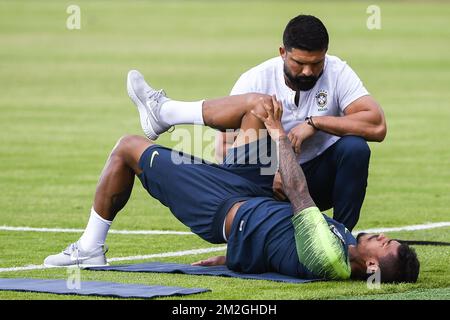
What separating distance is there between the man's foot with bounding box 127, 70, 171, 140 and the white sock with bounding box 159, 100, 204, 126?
0.06 m

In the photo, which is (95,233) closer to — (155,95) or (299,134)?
(155,95)

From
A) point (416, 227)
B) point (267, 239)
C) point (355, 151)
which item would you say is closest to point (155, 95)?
point (355, 151)

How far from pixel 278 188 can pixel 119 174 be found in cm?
122

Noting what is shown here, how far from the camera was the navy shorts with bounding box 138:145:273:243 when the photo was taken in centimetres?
1023

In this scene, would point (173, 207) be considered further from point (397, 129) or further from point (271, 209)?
point (397, 129)

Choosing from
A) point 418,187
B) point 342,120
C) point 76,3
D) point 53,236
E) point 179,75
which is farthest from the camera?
point 76,3

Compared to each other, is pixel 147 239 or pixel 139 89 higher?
pixel 139 89

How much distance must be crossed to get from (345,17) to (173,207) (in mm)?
45131

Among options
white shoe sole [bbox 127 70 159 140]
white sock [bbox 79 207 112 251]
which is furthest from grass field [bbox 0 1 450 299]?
white shoe sole [bbox 127 70 159 140]

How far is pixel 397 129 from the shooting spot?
2250 centimetres

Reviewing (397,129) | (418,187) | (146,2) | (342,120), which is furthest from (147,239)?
(146,2)

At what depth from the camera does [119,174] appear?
1055 centimetres

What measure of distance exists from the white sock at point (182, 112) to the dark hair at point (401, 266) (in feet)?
6.53

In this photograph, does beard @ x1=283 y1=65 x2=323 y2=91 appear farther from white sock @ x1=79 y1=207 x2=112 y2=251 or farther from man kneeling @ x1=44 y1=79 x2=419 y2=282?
white sock @ x1=79 y1=207 x2=112 y2=251
